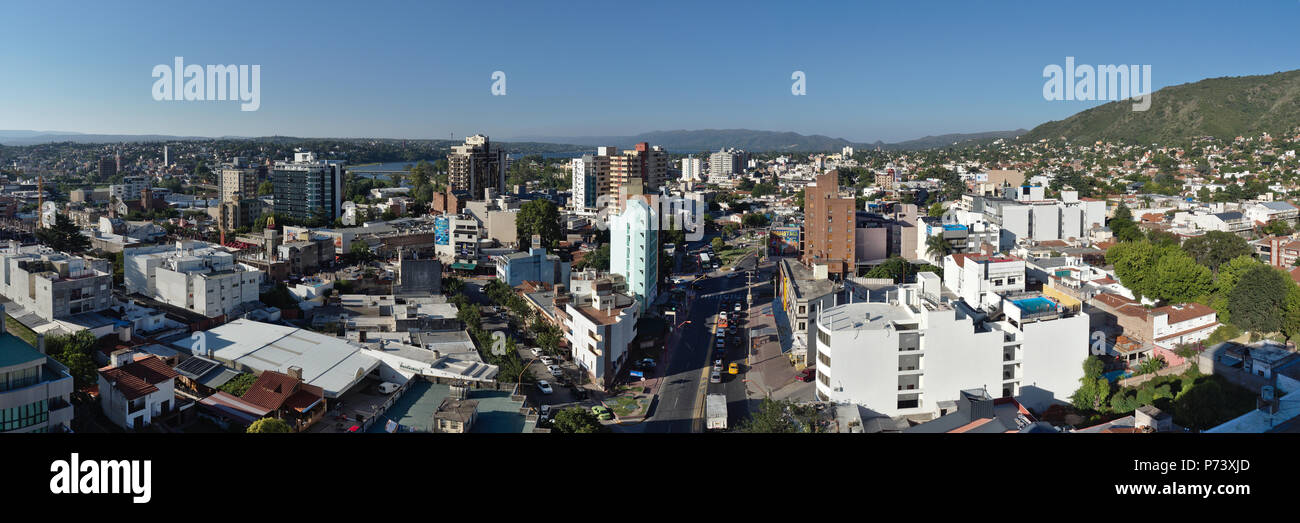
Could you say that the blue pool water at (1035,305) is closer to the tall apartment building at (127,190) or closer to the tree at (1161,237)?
the tree at (1161,237)

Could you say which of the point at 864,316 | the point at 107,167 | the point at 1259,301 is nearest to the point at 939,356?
the point at 864,316

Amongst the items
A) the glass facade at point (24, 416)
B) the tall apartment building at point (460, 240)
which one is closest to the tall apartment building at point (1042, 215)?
the tall apartment building at point (460, 240)

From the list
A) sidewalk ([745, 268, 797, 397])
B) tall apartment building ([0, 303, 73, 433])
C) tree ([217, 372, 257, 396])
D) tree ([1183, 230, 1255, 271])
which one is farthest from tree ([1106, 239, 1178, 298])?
tall apartment building ([0, 303, 73, 433])

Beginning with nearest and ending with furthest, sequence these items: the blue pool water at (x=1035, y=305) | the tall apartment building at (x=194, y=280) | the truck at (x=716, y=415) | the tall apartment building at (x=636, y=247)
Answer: the truck at (x=716, y=415)
the blue pool water at (x=1035, y=305)
the tall apartment building at (x=194, y=280)
the tall apartment building at (x=636, y=247)

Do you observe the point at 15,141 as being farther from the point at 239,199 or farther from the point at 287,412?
the point at 287,412
